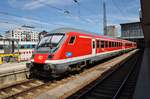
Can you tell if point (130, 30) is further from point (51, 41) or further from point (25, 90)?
point (25, 90)

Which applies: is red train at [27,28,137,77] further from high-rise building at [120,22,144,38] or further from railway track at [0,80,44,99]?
high-rise building at [120,22,144,38]

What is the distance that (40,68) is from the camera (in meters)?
11.0

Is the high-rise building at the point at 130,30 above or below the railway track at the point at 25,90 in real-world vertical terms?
above

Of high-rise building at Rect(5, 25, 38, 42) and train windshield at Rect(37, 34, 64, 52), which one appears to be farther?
high-rise building at Rect(5, 25, 38, 42)

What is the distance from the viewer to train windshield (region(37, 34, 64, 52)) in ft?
36.3

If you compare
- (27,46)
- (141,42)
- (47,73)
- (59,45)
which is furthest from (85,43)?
(141,42)

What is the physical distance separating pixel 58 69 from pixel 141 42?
286 feet

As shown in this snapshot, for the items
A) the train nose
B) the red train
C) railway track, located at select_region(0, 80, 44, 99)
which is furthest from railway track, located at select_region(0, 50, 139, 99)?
the train nose

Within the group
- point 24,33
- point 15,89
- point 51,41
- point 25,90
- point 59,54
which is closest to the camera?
point 25,90

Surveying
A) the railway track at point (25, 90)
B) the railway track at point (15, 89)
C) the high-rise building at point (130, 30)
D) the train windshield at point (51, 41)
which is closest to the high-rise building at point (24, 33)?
the train windshield at point (51, 41)

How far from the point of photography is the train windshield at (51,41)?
11.1 m

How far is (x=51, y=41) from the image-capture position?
11367 mm

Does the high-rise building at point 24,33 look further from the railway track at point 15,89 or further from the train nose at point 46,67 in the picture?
the train nose at point 46,67

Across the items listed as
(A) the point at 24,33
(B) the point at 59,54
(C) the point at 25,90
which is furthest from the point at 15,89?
(A) the point at 24,33
